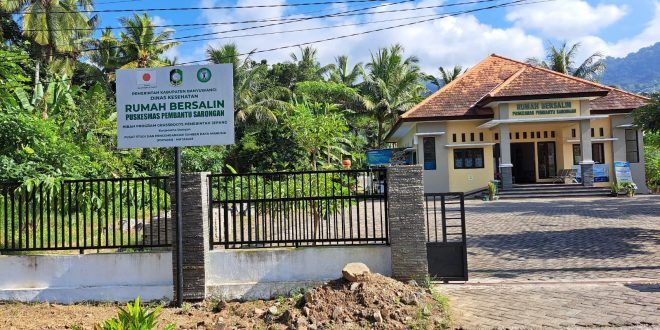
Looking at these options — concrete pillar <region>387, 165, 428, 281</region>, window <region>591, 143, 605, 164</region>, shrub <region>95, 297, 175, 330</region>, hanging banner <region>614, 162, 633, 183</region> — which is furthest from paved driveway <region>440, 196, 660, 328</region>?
window <region>591, 143, 605, 164</region>

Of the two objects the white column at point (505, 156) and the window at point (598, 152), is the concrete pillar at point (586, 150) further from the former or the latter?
the white column at point (505, 156)

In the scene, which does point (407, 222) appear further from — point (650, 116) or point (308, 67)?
point (308, 67)

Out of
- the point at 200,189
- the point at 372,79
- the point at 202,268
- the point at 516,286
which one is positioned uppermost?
the point at 372,79

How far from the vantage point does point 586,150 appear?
2259 centimetres

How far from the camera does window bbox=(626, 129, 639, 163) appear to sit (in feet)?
79.0

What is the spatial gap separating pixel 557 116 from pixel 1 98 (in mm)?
21023

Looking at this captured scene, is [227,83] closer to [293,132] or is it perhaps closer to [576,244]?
[576,244]

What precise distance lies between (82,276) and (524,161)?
23186 millimetres

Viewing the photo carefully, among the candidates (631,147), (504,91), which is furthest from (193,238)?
(631,147)

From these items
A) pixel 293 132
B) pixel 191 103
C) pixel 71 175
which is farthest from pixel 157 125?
pixel 293 132

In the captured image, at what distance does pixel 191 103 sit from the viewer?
660cm

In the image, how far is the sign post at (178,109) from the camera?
658cm

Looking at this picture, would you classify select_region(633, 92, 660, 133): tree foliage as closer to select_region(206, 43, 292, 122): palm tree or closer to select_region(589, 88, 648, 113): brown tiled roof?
select_region(589, 88, 648, 113): brown tiled roof

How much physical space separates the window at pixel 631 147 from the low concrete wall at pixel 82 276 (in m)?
24.3
